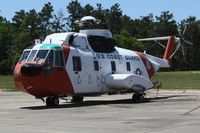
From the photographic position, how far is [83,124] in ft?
51.9

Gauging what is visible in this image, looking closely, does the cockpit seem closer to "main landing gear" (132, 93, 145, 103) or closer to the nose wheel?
the nose wheel

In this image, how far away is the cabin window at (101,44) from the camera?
2758 centimetres

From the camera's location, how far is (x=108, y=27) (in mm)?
139375

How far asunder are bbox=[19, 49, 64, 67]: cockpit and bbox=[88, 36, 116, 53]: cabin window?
3.23 m

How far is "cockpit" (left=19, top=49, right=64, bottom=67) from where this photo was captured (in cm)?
2403

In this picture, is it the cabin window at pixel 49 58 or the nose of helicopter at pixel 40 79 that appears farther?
the cabin window at pixel 49 58

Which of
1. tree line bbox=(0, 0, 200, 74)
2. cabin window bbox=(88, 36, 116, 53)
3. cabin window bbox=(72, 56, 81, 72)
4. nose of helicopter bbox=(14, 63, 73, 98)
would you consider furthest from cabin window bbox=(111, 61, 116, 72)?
tree line bbox=(0, 0, 200, 74)

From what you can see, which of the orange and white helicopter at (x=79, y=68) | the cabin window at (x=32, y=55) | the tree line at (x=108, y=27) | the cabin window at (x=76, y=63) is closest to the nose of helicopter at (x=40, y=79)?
the orange and white helicopter at (x=79, y=68)

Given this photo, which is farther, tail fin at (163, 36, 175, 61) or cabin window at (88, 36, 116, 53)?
tail fin at (163, 36, 175, 61)

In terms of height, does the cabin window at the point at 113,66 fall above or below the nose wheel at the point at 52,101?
above

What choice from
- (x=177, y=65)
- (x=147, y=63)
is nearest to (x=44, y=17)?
(x=177, y=65)

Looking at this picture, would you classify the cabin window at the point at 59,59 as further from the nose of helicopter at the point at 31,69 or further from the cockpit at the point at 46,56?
the nose of helicopter at the point at 31,69

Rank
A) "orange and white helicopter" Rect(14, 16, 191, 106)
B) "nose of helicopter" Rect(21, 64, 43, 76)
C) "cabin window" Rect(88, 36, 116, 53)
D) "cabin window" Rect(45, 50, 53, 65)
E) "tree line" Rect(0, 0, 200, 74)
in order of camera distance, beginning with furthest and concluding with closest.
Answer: "tree line" Rect(0, 0, 200, 74) < "cabin window" Rect(88, 36, 116, 53) < "cabin window" Rect(45, 50, 53, 65) < "orange and white helicopter" Rect(14, 16, 191, 106) < "nose of helicopter" Rect(21, 64, 43, 76)

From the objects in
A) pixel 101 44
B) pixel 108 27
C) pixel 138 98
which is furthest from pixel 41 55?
pixel 108 27
